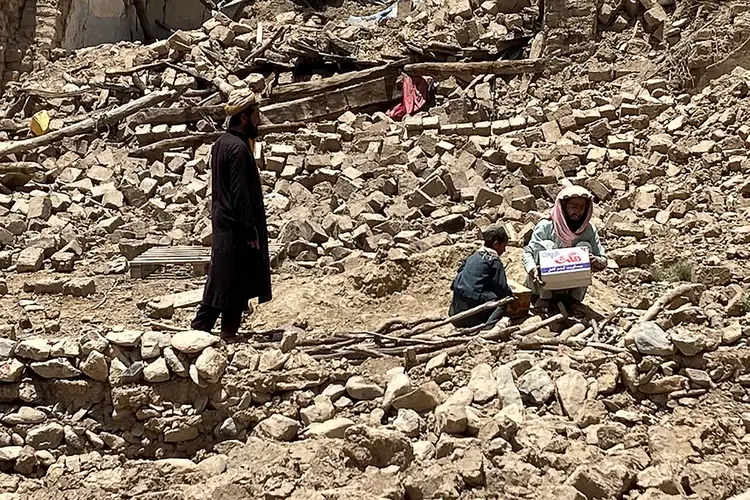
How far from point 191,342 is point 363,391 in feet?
2.69

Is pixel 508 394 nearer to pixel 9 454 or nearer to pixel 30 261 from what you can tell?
pixel 9 454

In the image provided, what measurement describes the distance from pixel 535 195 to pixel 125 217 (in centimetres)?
386

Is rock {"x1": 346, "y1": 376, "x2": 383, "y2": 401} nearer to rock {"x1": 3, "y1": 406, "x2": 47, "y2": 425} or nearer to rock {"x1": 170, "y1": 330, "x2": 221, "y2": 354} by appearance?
rock {"x1": 170, "y1": 330, "x2": 221, "y2": 354}

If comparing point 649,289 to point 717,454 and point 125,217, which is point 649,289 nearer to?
point 717,454

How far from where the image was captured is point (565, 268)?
497 centimetres

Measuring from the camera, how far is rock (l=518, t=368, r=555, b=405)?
13.0 ft

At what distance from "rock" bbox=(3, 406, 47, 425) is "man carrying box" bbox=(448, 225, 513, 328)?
2373mm

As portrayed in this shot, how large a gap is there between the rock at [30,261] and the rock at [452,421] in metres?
4.61

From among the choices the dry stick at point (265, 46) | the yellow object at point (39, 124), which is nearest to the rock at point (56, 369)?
the yellow object at point (39, 124)

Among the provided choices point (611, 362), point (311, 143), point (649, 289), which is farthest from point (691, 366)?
point (311, 143)

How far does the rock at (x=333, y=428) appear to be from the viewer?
12.0 feet

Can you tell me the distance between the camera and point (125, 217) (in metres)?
8.20

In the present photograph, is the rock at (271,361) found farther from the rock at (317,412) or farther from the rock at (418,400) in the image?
the rock at (418,400)

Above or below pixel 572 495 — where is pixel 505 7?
above
